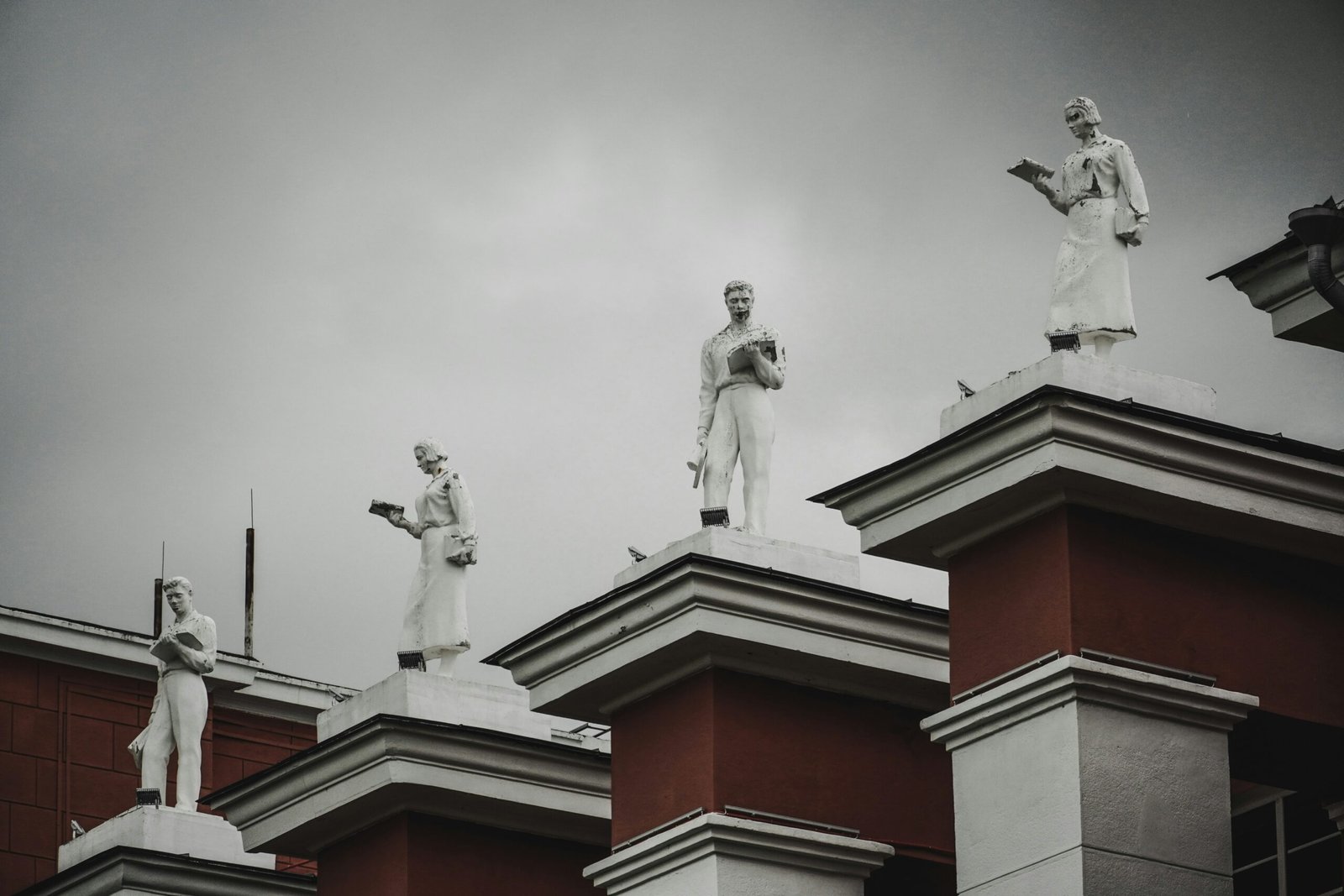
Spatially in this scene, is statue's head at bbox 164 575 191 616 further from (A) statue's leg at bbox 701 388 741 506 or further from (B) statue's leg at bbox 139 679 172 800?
(A) statue's leg at bbox 701 388 741 506

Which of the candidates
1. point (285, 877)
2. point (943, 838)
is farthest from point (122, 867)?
point (943, 838)

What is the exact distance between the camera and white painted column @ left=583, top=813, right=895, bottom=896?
65.0 ft

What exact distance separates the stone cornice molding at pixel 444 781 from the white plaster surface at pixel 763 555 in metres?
2.72

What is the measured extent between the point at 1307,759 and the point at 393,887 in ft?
26.1

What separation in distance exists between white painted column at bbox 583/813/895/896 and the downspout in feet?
16.7

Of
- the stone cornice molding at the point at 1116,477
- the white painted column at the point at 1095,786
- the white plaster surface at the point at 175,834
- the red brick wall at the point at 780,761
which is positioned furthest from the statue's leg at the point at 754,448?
the white plaster surface at the point at 175,834

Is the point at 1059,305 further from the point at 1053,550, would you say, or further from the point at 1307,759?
the point at 1307,759

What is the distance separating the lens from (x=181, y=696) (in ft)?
91.4

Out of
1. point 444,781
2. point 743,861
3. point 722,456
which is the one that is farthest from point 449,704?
point 743,861

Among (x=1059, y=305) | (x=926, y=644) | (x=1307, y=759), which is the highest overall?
(x=1059, y=305)

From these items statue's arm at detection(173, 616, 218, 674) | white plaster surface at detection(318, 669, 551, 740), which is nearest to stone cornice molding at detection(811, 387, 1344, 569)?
white plaster surface at detection(318, 669, 551, 740)

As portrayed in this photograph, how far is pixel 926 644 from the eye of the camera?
21156 mm

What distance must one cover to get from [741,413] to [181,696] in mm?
8623

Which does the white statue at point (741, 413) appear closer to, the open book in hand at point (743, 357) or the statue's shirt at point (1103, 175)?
the open book in hand at point (743, 357)
